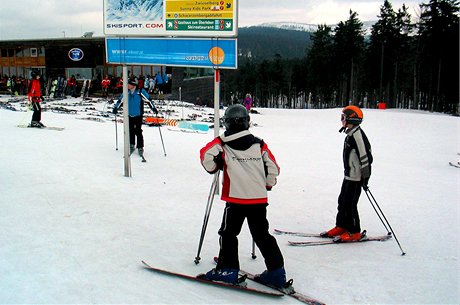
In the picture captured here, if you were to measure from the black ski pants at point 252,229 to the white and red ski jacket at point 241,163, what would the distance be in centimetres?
8

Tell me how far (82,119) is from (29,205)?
42.7 feet

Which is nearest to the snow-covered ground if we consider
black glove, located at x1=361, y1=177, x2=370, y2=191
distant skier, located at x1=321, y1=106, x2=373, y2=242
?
distant skier, located at x1=321, y1=106, x2=373, y2=242

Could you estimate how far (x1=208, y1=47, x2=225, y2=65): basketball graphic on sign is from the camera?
23.9ft

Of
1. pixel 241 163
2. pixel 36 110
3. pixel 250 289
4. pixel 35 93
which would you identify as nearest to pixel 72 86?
pixel 36 110

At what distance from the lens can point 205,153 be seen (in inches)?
156

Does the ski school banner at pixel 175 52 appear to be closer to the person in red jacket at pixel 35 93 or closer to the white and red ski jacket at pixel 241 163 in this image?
the white and red ski jacket at pixel 241 163

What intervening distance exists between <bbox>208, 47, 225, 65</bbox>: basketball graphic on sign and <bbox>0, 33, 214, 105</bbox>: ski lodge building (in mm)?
26546

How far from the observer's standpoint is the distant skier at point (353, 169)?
5.49 m

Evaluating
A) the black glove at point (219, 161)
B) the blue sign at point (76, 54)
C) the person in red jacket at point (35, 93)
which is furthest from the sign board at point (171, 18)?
the blue sign at point (76, 54)

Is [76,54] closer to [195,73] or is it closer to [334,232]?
[195,73]

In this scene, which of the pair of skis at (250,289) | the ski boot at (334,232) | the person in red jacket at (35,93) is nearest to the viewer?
the pair of skis at (250,289)

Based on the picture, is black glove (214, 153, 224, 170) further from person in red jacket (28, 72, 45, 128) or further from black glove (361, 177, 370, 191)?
person in red jacket (28, 72, 45, 128)

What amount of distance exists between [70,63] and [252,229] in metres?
34.5

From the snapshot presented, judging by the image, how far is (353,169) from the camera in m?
5.58
